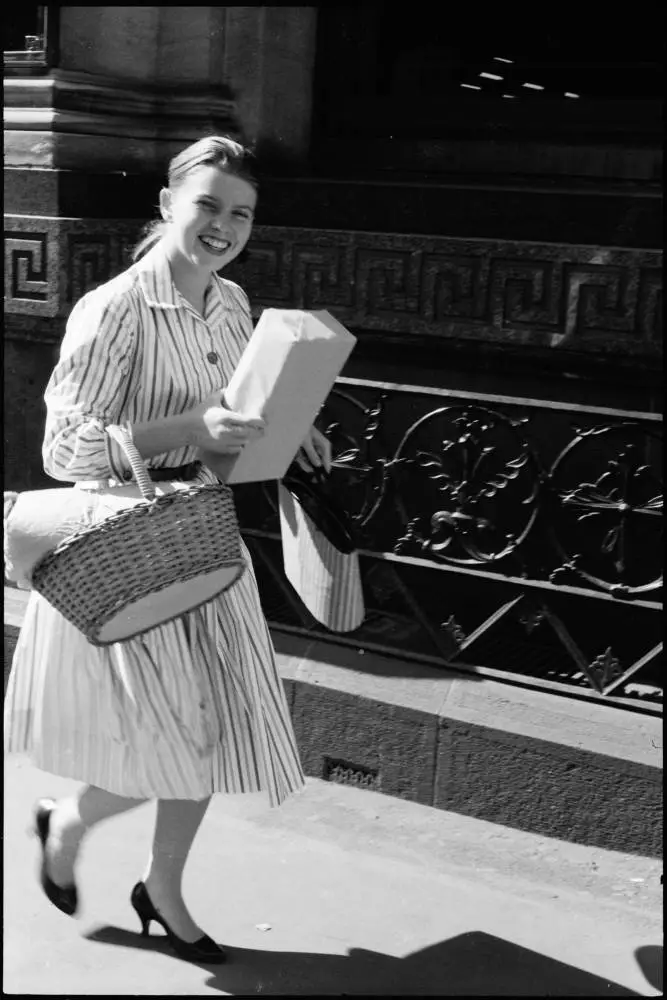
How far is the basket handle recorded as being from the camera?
10.1 feet

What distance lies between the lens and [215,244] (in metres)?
3.36

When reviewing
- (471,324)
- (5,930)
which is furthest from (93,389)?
(471,324)

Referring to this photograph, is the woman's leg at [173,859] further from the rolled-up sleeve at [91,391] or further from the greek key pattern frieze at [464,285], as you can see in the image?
the greek key pattern frieze at [464,285]

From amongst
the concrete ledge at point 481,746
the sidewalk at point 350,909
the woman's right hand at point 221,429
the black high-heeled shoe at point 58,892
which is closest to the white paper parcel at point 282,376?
the woman's right hand at point 221,429

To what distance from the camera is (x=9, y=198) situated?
216 inches

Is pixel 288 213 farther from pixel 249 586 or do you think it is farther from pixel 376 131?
pixel 249 586

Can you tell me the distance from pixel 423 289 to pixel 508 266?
0.34 metres

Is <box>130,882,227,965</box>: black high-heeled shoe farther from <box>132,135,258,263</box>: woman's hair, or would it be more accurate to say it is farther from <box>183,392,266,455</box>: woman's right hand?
<box>132,135,258,263</box>: woman's hair

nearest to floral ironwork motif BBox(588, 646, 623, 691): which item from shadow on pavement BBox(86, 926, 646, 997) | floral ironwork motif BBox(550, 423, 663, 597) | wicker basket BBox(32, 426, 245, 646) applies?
floral ironwork motif BBox(550, 423, 663, 597)

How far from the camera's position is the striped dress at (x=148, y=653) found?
10.6ft

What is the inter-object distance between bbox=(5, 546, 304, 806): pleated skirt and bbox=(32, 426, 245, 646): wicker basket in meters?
0.33

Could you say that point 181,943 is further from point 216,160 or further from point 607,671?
point 216,160

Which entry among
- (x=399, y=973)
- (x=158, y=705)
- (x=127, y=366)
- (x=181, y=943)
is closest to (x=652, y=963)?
(x=399, y=973)

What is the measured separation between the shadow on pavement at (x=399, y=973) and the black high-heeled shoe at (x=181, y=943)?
3cm
